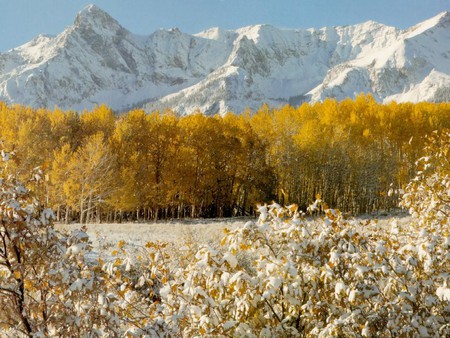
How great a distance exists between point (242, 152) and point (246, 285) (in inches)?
1319

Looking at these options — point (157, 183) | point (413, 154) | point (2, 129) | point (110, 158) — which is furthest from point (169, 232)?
point (413, 154)

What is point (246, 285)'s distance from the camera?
4.30 meters

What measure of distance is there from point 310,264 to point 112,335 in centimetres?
232

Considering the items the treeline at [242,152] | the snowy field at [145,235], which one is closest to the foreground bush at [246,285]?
the snowy field at [145,235]

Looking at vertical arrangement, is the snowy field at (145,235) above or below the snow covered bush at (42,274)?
below

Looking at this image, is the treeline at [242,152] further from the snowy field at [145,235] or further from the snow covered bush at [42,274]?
the snow covered bush at [42,274]

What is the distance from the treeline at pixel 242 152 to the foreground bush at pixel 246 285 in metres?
27.9

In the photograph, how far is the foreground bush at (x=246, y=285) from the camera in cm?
373

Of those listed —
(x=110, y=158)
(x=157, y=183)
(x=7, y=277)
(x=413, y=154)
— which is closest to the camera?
(x=7, y=277)

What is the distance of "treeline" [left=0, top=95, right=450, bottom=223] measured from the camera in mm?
35000

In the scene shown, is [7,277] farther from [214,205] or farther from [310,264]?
[214,205]

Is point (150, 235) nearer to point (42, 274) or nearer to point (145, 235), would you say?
point (145, 235)

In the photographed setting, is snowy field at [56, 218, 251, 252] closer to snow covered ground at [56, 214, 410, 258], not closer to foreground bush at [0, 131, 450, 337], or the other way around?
snow covered ground at [56, 214, 410, 258]

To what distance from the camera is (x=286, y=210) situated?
4750 millimetres
